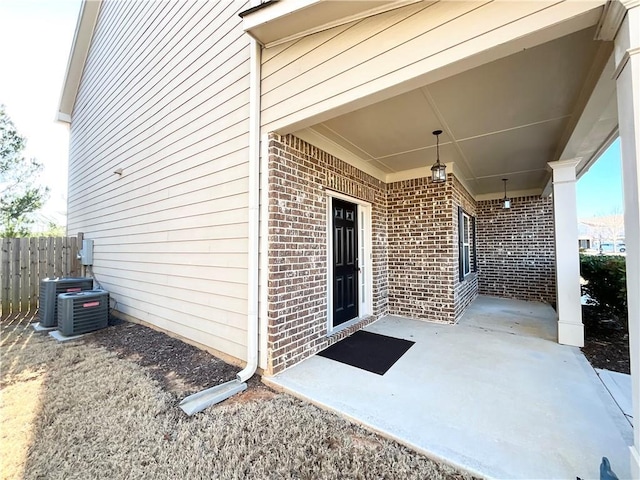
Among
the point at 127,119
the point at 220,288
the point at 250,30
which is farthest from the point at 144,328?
the point at 250,30

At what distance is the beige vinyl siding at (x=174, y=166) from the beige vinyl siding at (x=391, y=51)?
2.60 feet

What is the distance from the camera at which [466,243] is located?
6359 mm

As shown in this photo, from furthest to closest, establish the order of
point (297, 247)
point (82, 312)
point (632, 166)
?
1. point (82, 312)
2. point (297, 247)
3. point (632, 166)

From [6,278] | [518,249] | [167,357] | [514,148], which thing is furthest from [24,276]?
[518,249]

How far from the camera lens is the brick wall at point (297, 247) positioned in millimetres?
2844

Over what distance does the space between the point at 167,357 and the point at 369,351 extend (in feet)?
8.47

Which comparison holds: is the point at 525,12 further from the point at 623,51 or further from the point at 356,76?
the point at 356,76

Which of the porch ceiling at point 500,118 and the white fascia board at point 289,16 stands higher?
the white fascia board at point 289,16

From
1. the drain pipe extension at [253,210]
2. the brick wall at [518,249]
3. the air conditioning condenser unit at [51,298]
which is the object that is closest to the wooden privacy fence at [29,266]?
the air conditioning condenser unit at [51,298]

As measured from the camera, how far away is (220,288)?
11.1ft

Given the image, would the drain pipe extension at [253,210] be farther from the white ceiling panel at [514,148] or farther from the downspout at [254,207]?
the white ceiling panel at [514,148]

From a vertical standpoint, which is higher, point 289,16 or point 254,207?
point 289,16

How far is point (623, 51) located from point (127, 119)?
6.85 metres

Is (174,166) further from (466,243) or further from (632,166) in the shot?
(466,243)
